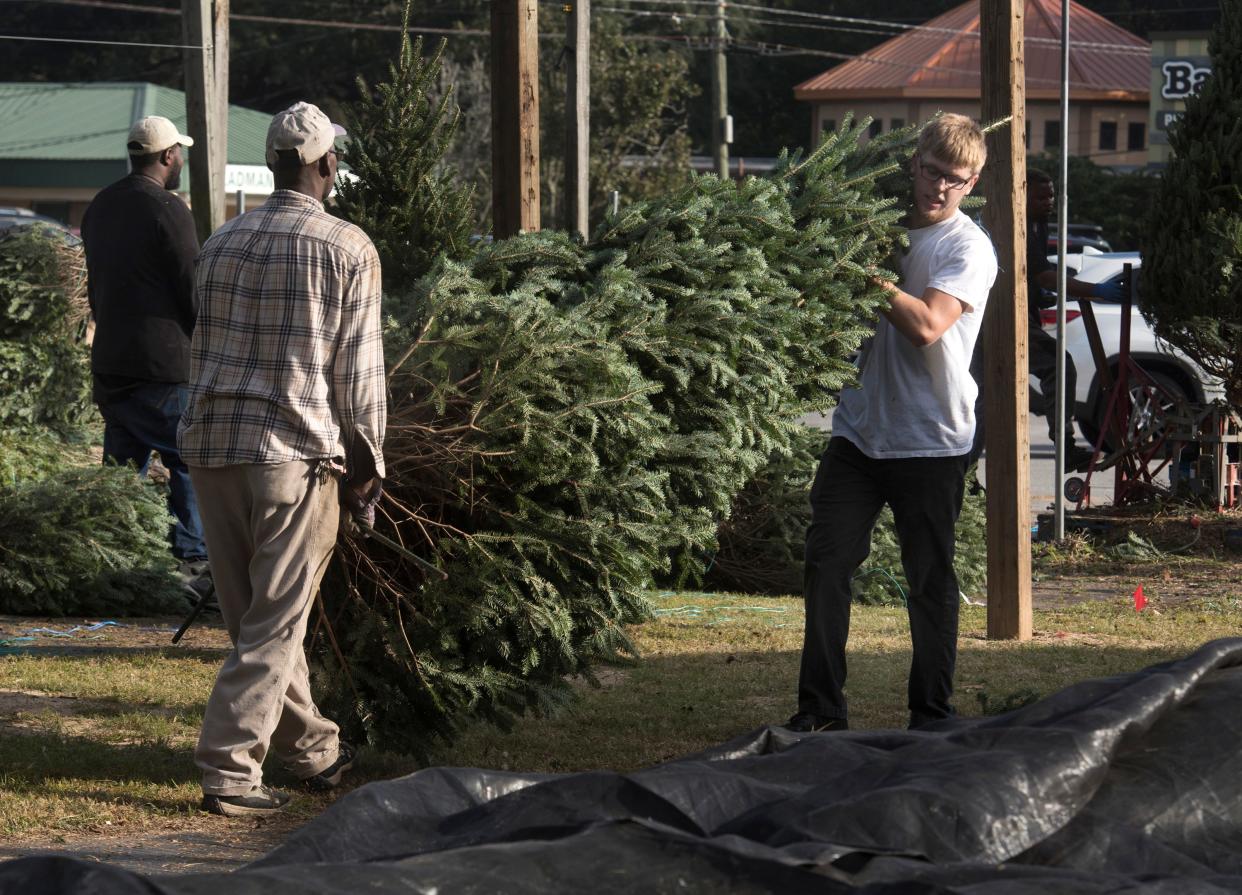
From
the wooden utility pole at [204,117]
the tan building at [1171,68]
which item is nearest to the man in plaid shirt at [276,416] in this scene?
the wooden utility pole at [204,117]

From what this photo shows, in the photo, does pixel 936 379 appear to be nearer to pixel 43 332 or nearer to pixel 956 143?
pixel 956 143

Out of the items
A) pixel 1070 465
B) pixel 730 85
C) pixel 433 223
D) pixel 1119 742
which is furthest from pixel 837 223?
pixel 730 85

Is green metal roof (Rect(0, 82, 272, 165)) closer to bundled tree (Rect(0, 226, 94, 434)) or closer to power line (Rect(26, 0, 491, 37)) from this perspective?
power line (Rect(26, 0, 491, 37))

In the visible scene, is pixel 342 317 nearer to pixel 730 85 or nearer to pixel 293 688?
pixel 293 688

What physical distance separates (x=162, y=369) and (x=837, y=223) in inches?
136

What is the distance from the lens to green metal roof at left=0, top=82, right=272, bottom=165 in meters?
41.2

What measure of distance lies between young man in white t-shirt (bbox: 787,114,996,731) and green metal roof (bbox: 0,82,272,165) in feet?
116

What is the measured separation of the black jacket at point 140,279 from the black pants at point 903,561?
359cm

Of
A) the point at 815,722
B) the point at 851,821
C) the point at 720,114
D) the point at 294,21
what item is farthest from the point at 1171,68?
the point at 851,821

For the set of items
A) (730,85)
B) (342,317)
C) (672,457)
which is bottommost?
(672,457)

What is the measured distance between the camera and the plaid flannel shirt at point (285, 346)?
4.30 metres

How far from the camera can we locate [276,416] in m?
4.30

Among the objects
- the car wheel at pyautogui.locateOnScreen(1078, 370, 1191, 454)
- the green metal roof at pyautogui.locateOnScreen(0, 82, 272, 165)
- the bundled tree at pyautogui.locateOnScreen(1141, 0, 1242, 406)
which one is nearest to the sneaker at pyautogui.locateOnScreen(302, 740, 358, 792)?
the bundled tree at pyautogui.locateOnScreen(1141, 0, 1242, 406)

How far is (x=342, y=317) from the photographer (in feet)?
14.2
